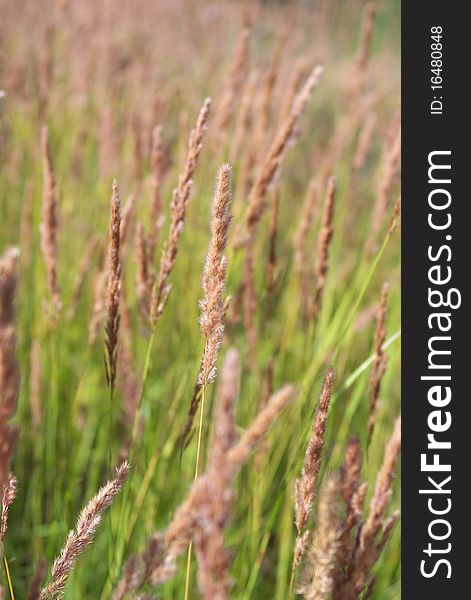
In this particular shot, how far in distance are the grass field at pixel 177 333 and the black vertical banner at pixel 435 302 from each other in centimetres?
7

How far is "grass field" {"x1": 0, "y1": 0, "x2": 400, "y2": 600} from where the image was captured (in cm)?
106

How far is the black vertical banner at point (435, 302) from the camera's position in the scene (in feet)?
3.59

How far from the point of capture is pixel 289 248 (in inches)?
94.0

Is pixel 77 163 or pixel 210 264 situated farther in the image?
pixel 77 163

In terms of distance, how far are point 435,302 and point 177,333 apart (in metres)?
0.90

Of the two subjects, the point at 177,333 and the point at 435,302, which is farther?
the point at 177,333

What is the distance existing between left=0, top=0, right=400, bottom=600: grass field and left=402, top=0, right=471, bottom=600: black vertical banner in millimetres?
74

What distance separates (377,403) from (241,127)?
0.92 metres

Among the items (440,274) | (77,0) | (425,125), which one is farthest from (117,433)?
(77,0)

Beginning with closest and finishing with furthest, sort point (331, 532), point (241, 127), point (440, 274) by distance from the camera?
1. point (331, 532)
2. point (440, 274)
3. point (241, 127)

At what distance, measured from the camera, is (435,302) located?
1.23m

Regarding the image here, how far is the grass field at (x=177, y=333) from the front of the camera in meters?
1.06

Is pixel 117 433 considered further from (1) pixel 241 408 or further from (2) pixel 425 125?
(2) pixel 425 125

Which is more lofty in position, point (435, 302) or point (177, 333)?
point (177, 333)
